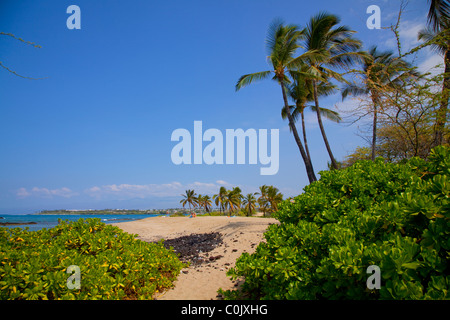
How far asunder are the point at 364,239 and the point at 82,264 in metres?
4.37

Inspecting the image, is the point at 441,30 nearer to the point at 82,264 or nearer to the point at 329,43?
the point at 329,43

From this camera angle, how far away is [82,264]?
13.4ft

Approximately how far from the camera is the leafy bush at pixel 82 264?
11.7 ft

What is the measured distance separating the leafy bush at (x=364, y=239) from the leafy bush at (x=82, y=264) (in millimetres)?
2077

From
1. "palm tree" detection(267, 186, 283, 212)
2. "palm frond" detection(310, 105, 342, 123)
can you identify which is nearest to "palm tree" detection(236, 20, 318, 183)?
"palm frond" detection(310, 105, 342, 123)

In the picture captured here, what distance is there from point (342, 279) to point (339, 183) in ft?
7.98

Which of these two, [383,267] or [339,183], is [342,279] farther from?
[339,183]

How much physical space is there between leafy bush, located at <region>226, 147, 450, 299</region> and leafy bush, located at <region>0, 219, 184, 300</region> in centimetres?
208

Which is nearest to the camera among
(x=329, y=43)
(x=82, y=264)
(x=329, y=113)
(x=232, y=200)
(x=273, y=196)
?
(x=82, y=264)

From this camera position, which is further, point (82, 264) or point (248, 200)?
point (248, 200)

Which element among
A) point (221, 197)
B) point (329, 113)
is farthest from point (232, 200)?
point (329, 113)
